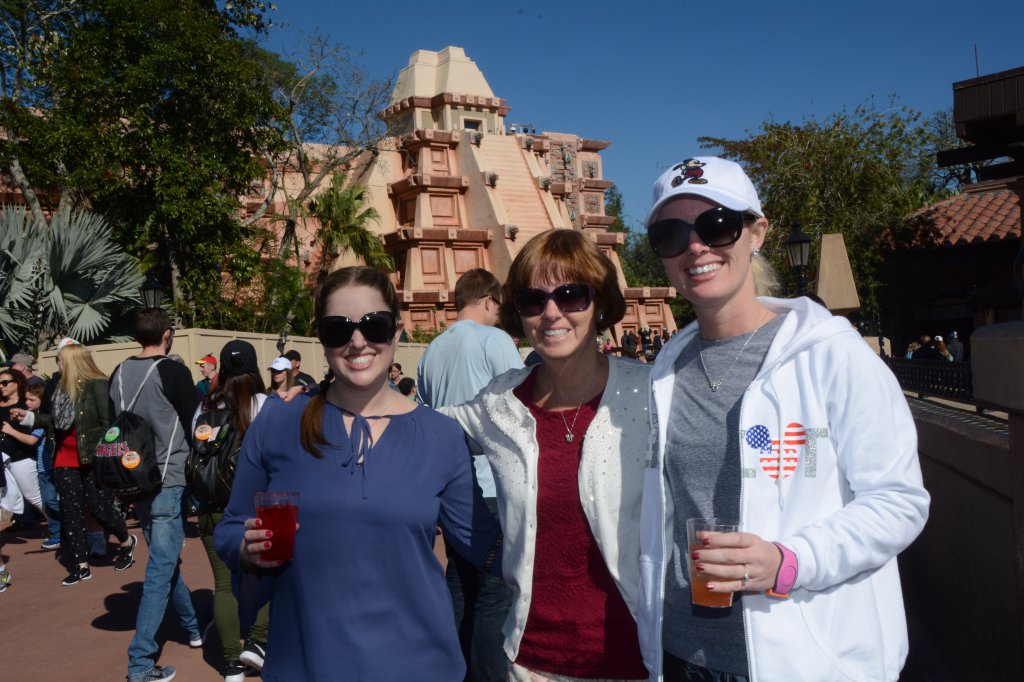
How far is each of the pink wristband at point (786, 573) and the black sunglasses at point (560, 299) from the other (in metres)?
1.02

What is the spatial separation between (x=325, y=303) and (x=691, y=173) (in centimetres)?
114

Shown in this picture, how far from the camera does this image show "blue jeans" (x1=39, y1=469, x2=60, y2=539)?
9.16 meters

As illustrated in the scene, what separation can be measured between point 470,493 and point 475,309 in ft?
7.32

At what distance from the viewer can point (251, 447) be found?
2.48 metres

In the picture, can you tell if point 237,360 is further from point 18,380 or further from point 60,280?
point 60,280

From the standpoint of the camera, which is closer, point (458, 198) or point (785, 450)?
point (785, 450)

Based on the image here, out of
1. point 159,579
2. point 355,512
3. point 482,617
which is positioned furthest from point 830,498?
point 159,579

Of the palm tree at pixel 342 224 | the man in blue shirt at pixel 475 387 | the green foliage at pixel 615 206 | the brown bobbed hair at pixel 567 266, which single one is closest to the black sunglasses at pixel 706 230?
the brown bobbed hair at pixel 567 266

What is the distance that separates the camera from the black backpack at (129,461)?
16.7 ft

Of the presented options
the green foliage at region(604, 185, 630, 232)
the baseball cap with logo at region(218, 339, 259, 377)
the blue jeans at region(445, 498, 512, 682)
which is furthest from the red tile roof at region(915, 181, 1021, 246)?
the green foliage at region(604, 185, 630, 232)

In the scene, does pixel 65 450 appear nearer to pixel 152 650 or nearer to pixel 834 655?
pixel 152 650

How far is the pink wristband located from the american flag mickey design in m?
0.19

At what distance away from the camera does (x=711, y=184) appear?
2152mm

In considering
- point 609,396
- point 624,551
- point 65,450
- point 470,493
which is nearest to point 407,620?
point 470,493
